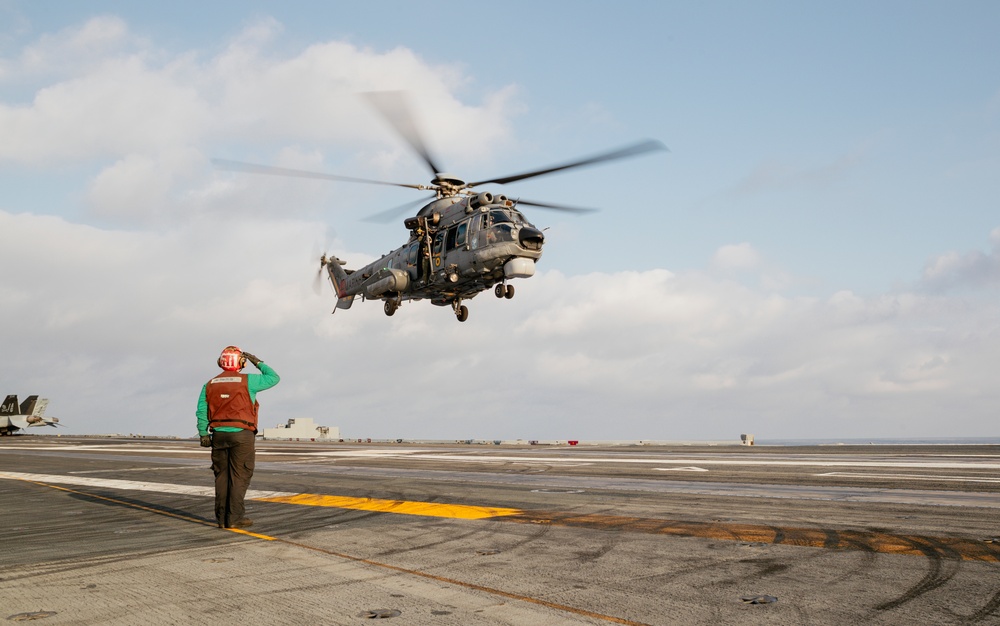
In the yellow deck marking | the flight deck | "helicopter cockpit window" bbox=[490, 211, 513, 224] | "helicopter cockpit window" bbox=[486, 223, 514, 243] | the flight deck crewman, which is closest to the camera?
the flight deck

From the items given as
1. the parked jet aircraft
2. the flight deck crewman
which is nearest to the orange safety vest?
the flight deck crewman

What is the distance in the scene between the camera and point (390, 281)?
35.5m

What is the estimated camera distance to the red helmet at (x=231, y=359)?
9.79 metres

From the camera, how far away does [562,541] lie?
24.5 feet

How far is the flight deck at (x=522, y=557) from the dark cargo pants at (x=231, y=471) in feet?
0.90

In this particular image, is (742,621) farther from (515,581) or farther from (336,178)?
(336,178)

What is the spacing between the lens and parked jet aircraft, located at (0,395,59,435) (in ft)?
235

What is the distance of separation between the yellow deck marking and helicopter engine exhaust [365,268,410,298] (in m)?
22.4

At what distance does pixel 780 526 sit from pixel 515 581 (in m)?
4.10

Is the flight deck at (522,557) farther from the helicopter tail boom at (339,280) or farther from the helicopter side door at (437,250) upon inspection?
the helicopter tail boom at (339,280)

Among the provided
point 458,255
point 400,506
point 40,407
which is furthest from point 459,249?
point 40,407

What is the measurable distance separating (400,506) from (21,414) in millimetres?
77925

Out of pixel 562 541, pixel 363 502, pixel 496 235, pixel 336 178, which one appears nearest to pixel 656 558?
pixel 562 541

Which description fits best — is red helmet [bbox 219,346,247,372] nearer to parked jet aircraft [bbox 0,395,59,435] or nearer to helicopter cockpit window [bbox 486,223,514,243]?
helicopter cockpit window [bbox 486,223,514,243]
